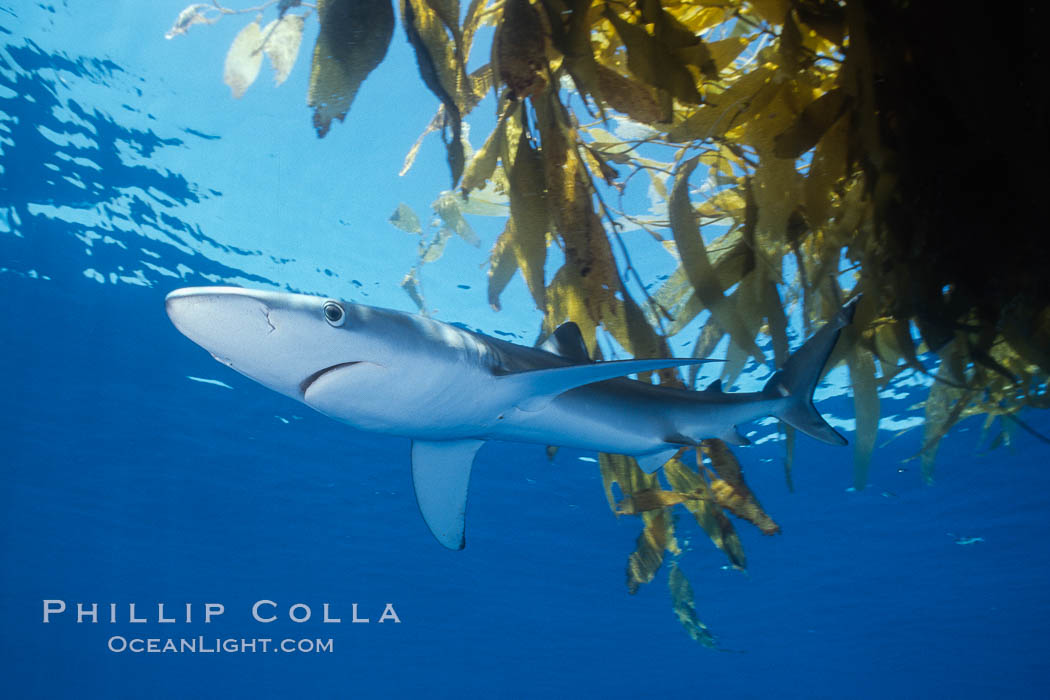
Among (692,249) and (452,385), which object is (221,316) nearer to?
(452,385)

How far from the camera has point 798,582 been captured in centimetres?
3462

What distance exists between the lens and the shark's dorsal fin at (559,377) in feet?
6.34

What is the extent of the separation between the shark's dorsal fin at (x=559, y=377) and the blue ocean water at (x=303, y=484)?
10.6 ft

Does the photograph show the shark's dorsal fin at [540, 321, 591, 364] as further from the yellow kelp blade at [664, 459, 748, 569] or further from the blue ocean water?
the blue ocean water

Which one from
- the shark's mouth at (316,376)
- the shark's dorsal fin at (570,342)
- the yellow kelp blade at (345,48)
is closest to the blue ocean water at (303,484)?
the shark's dorsal fin at (570,342)

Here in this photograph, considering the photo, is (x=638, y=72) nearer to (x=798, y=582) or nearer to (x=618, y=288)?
(x=618, y=288)

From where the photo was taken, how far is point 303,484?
77.9 feet

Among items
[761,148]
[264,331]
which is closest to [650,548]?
[761,148]

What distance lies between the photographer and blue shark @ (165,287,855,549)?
5.43 feet

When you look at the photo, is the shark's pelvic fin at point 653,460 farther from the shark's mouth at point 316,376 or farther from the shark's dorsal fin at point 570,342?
the shark's mouth at point 316,376

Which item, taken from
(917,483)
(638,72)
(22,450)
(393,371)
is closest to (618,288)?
(638,72)

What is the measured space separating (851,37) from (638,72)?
0.70 metres

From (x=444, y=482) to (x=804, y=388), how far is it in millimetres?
1742

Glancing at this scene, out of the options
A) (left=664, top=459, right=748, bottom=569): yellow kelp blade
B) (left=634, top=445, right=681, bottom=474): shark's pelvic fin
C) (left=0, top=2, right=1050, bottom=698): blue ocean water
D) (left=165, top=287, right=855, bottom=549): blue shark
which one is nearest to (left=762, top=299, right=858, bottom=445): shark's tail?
(left=165, top=287, right=855, bottom=549): blue shark
